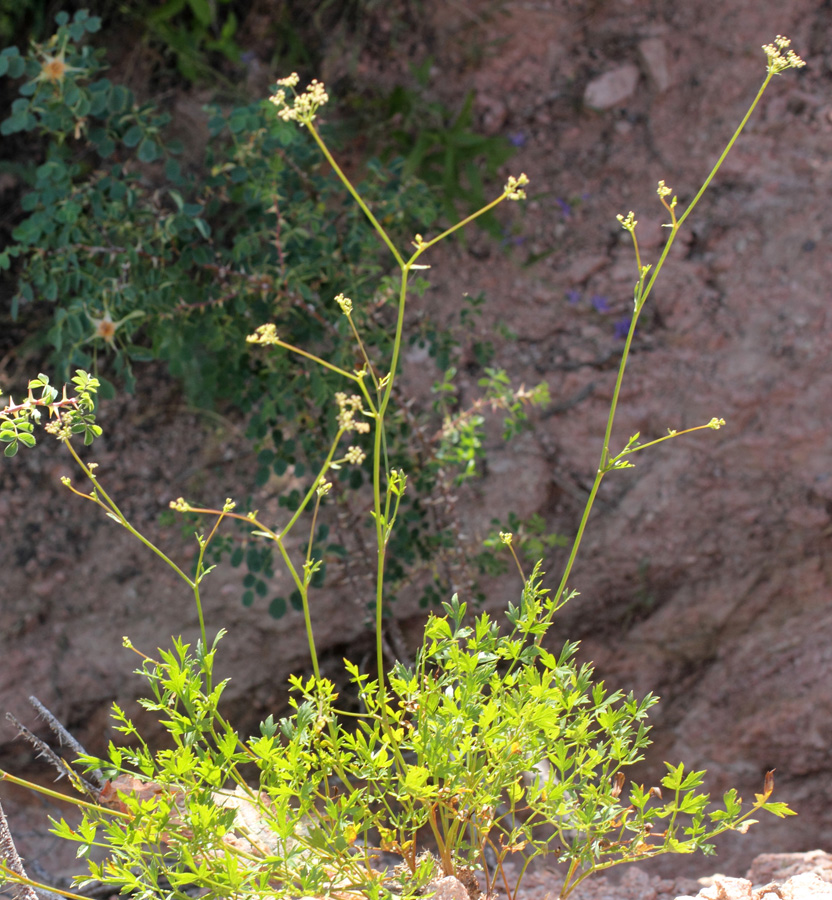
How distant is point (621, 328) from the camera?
9.81ft

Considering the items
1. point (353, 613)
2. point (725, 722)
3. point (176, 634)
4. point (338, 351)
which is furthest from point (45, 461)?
point (725, 722)

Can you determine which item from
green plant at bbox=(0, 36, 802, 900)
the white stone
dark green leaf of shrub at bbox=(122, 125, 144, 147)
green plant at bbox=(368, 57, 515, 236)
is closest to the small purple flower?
green plant at bbox=(368, 57, 515, 236)

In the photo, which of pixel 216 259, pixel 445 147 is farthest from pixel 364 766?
pixel 445 147

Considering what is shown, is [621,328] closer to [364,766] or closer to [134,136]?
[134,136]

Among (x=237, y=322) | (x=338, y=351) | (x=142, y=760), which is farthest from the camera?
(x=237, y=322)

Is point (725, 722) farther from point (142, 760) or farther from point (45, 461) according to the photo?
point (45, 461)

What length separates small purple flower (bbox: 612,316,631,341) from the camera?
2984mm

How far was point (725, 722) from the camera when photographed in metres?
2.67

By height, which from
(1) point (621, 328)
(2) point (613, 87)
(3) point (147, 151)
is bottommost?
(1) point (621, 328)

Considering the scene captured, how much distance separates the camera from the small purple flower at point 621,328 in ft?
9.79

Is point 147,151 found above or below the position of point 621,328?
above

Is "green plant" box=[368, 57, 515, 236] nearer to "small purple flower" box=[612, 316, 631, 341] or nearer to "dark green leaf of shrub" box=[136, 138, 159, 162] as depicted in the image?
"small purple flower" box=[612, 316, 631, 341]

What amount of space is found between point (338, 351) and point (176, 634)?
1.37m

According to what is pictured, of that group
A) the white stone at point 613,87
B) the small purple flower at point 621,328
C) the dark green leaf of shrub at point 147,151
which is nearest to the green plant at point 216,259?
the dark green leaf of shrub at point 147,151
